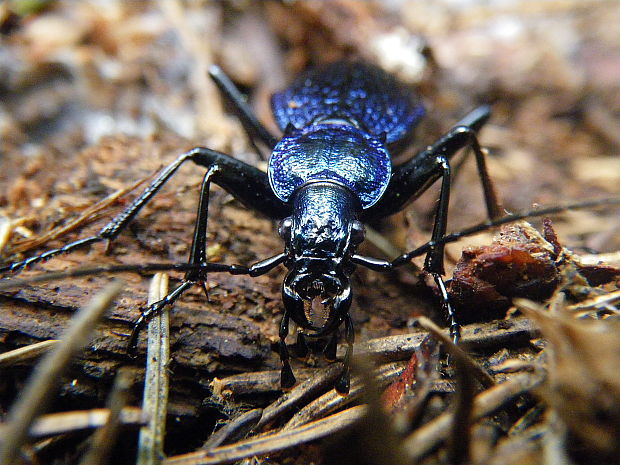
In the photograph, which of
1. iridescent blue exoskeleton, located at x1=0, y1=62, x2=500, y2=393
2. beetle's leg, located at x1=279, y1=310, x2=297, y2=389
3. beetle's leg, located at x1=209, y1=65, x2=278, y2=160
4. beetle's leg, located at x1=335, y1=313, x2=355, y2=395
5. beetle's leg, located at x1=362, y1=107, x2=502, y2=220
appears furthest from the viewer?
beetle's leg, located at x1=209, y1=65, x2=278, y2=160

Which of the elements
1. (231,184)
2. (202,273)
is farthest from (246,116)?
(202,273)

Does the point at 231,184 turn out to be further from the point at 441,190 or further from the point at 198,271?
the point at 441,190

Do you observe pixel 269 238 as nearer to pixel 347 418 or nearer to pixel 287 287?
pixel 287 287

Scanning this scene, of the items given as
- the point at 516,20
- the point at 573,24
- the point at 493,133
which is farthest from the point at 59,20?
the point at 573,24

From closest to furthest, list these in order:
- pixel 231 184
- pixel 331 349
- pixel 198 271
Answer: pixel 331 349
pixel 198 271
pixel 231 184

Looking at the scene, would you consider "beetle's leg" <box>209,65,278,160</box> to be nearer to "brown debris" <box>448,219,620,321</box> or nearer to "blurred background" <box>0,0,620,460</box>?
"blurred background" <box>0,0,620,460</box>

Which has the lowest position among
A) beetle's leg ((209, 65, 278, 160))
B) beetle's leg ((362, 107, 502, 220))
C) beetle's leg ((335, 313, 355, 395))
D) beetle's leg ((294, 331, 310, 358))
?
beetle's leg ((335, 313, 355, 395))

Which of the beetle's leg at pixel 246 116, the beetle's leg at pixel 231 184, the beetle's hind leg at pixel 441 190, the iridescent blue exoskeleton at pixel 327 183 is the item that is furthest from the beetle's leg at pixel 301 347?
the beetle's leg at pixel 246 116

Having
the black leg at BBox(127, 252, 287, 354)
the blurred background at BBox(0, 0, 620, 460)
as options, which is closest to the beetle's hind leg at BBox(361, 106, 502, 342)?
the blurred background at BBox(0, 0, 620, 460)
